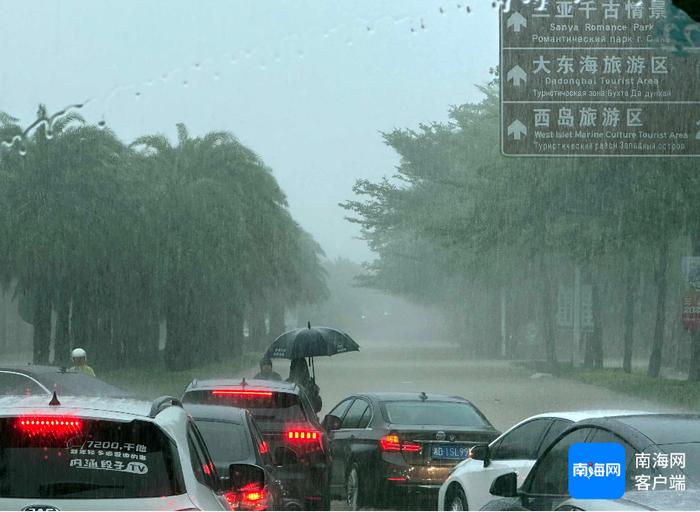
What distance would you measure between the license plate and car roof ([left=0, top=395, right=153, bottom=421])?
7152mm

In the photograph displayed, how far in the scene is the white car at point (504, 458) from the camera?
9.77m

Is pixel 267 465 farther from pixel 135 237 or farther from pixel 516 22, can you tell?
pixel 135 237

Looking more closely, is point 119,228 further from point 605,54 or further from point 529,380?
point 605,54

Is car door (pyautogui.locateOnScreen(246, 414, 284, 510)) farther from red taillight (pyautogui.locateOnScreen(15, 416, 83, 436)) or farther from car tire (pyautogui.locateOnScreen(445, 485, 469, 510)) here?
red taillight (pyautogui.locateOnScreen(15, 416, 83, 436))

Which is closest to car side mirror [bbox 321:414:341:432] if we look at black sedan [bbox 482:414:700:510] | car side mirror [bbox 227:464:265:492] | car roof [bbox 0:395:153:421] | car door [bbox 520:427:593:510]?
black sedan [bbox 482:414:700:510]

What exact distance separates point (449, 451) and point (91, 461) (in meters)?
7.83

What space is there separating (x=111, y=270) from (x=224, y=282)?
11.8ft

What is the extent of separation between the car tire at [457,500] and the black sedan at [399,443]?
1740mm

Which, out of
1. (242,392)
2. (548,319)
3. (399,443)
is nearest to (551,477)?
(242,392)

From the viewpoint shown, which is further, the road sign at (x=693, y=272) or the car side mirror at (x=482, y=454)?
the road sign at (x=693, y=272)

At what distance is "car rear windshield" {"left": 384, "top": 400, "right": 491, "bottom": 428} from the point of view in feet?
44.2

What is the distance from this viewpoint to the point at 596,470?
658 centimetres

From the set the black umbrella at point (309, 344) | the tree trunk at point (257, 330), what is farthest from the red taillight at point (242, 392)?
the tree trunk at point (257, 330)

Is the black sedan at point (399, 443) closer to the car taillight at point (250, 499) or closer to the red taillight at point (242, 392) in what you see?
the red taillight at point (242, 392)
